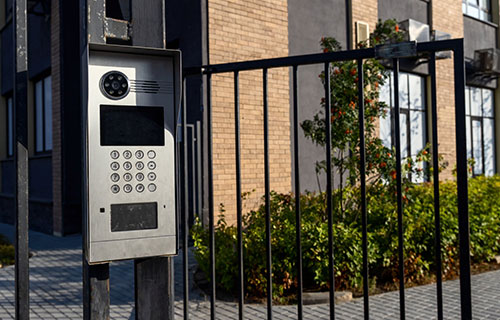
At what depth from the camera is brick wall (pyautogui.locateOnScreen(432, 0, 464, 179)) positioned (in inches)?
563

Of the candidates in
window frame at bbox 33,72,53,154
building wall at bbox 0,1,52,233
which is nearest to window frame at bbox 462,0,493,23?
building wall at bbox 0,1,52,233

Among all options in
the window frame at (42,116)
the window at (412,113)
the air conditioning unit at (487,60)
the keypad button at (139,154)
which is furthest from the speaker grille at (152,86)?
the air conditioning unit at (487,60)

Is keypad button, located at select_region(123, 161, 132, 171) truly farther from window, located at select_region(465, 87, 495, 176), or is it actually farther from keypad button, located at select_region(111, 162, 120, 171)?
window, located at select_region(465, 87, 495, 176)

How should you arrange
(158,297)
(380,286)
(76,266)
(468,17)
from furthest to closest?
(468,17), (76,266), (380,286), (158,297)

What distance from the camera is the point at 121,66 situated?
7.64 ft

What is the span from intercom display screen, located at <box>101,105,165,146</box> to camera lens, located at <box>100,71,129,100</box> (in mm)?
54

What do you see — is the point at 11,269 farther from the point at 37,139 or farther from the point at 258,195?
the point at 37,139

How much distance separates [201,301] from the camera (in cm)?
577

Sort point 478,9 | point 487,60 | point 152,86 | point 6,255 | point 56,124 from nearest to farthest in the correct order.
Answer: point 152,86 → point 6,255 → point 56,124 → point 487,60 → point 478,9

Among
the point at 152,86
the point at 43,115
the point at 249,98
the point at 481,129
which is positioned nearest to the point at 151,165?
the point at 152,86

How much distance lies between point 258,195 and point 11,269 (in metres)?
4.33

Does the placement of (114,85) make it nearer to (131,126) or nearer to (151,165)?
(131,126)

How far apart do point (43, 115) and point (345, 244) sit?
31.4ft

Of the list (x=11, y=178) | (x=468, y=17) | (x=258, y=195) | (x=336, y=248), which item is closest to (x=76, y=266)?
(x=258, y=195)
